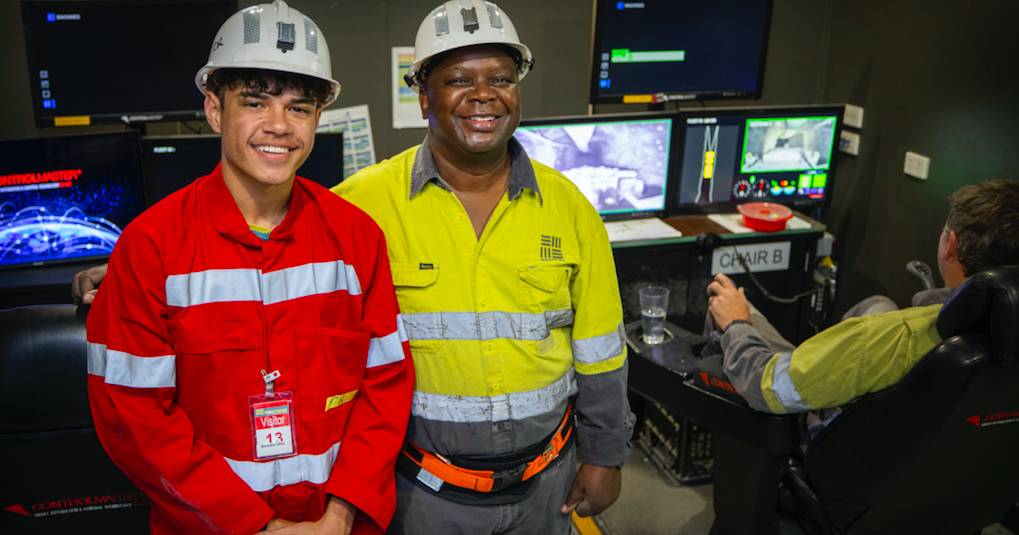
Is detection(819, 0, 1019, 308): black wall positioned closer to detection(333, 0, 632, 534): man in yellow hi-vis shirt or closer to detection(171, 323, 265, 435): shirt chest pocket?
detection(333, 0, 632, 534): man in yellow hi-vis shirt

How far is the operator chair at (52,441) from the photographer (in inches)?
66.7

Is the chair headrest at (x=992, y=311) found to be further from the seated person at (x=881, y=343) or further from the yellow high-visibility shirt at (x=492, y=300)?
the yellow high-visibility shirt at (x=492, y=300)

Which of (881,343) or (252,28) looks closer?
(252,28)

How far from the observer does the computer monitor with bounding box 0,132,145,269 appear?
10.0 feet

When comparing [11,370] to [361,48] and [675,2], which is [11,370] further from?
[675,2]

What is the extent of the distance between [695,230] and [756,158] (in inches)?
18.1

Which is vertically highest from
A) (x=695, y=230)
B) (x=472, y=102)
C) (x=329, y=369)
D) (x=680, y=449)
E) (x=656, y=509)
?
(x=472, y=102)

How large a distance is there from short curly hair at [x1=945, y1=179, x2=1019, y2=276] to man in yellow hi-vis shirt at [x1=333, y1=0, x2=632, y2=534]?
961 millimetres

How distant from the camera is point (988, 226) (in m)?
2.16

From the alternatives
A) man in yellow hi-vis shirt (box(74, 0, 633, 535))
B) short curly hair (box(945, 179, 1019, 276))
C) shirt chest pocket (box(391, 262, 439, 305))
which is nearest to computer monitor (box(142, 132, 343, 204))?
man in yellow hi-vis shirt (box(74, 0, 633, 535))

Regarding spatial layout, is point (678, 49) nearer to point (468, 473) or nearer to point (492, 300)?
point (492, 300)

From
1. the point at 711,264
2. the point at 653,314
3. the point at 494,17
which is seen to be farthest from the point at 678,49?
the point at 494,17

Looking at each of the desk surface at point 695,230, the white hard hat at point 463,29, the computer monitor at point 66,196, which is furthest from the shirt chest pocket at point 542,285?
the computer monitor at point 66,196

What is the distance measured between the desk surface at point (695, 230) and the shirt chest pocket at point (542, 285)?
5.18 ft
